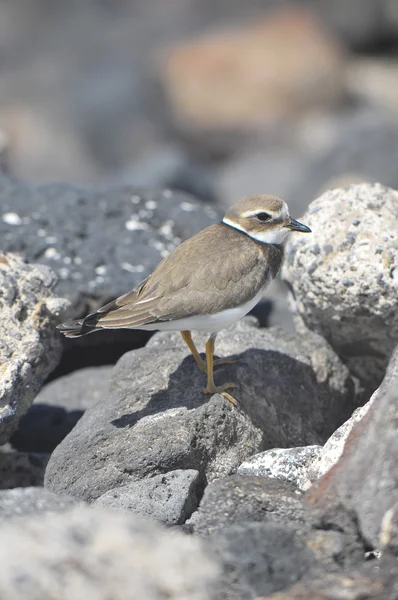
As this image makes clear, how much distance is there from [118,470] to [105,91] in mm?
17665

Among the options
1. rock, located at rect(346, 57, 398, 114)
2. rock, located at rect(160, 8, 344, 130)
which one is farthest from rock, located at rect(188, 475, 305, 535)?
rock, located at rect(346, 57, 398, 114)

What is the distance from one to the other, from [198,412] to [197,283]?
3.49 ft

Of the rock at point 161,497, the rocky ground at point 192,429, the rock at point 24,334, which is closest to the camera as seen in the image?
the rocky ground at point 192,429

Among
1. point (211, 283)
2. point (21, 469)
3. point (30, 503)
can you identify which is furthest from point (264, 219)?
point (30, 503)

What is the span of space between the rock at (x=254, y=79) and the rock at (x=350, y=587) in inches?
719

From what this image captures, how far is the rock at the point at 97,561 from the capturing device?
423 centimetres

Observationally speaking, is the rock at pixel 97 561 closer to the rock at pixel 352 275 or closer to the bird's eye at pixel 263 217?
the rock at pixel 352 275

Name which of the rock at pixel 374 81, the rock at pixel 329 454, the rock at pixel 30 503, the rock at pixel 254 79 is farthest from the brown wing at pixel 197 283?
the rock at pixel 374 81

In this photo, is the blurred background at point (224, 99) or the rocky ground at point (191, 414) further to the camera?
the blurred background at point (224, 99)

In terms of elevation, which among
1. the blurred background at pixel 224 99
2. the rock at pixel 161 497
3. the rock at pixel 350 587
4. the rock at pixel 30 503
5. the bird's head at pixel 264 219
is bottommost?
the blurred background at pixel 224 99

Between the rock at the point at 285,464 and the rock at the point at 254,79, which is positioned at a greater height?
the rock at the point at 285,464

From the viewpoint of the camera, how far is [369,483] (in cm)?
503

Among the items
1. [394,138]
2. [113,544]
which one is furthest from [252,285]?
[394,138]

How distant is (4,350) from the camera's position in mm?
6996
